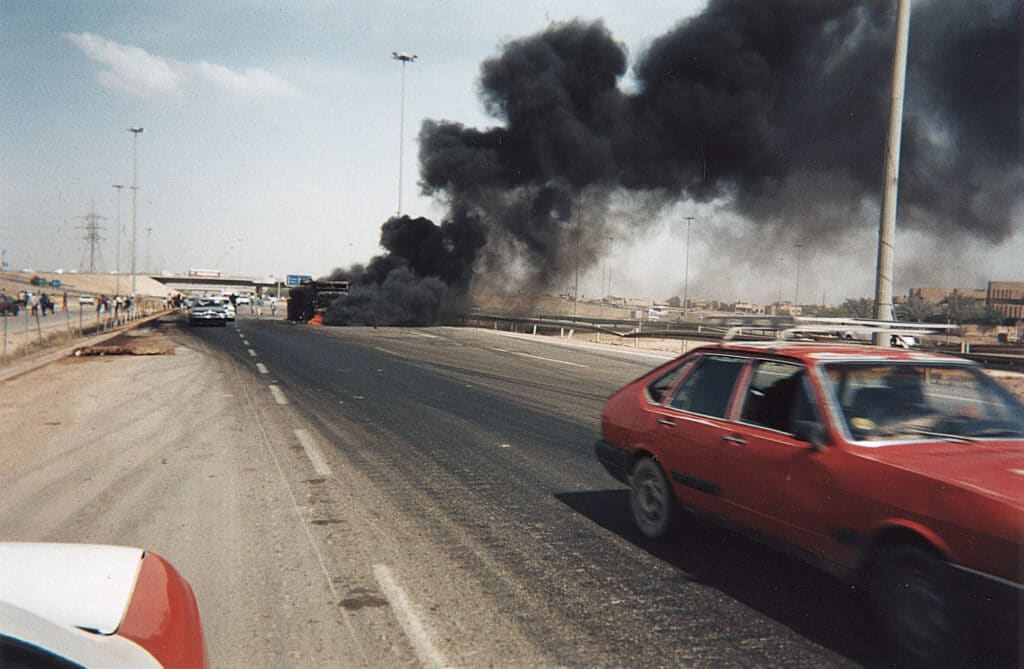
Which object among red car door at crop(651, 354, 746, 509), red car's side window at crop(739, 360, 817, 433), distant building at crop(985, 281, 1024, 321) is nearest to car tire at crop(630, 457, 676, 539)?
red car door at crop(651, 354, 746, 509)

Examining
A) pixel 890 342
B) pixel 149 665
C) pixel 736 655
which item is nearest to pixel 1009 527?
pixel 736 655

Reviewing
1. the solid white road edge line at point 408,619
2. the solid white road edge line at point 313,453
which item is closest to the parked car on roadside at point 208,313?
the solid white road edge line at point 313,453

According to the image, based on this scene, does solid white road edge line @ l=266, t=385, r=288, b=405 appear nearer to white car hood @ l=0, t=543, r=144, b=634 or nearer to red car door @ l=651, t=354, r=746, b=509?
red car door @ l=651, t=354, r=746, b=509

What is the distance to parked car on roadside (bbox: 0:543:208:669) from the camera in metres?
1.82

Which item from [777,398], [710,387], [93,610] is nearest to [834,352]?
[777,398]

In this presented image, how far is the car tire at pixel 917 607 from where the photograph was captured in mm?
3188

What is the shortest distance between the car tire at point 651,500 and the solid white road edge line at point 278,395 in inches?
305

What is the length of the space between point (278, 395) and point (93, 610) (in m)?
10.9

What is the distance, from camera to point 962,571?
3076 mm

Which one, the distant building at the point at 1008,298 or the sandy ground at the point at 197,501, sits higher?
the distant building at the point at 1008,298

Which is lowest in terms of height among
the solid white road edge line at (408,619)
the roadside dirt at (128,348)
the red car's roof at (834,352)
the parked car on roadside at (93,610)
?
the roadside dirt at (128,348)

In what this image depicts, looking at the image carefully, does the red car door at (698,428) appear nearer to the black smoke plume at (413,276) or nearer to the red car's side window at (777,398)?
the red car's side window at (777,398)

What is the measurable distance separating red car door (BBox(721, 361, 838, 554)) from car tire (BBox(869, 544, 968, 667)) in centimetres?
35

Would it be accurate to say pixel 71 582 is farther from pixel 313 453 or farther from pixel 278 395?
pixel 278 395
